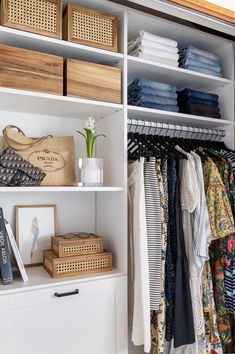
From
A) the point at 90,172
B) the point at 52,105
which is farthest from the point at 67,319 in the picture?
the point at 52,105

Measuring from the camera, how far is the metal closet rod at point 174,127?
5.56 ft

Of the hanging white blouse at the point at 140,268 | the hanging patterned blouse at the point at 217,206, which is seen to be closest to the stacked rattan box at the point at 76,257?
the hanging white blouse at the point at 140,268

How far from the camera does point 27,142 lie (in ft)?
5.13

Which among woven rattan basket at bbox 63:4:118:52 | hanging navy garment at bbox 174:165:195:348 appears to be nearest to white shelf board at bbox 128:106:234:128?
woven rattan basket at bbox 63:4:118:52

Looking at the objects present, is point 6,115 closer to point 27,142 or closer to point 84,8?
point 27,142

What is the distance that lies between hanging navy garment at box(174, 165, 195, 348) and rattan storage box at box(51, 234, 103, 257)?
0.42 meters

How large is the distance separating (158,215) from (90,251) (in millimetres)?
399

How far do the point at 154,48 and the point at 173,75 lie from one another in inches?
9.0

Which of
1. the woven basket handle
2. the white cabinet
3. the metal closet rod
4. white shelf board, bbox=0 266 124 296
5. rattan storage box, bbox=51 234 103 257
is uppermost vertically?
the metal closet rod

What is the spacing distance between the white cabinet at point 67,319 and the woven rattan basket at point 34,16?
121 centimetres

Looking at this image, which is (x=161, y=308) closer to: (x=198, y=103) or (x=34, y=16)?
(x=198, y=103)

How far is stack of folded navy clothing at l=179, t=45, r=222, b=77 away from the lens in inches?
72.5

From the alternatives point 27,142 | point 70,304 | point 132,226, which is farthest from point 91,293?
point 27,142

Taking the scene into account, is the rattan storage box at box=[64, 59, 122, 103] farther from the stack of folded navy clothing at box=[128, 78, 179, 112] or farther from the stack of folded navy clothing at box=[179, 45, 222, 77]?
the stack of folded navy clothing at box=[179, 45, 222, 77]
